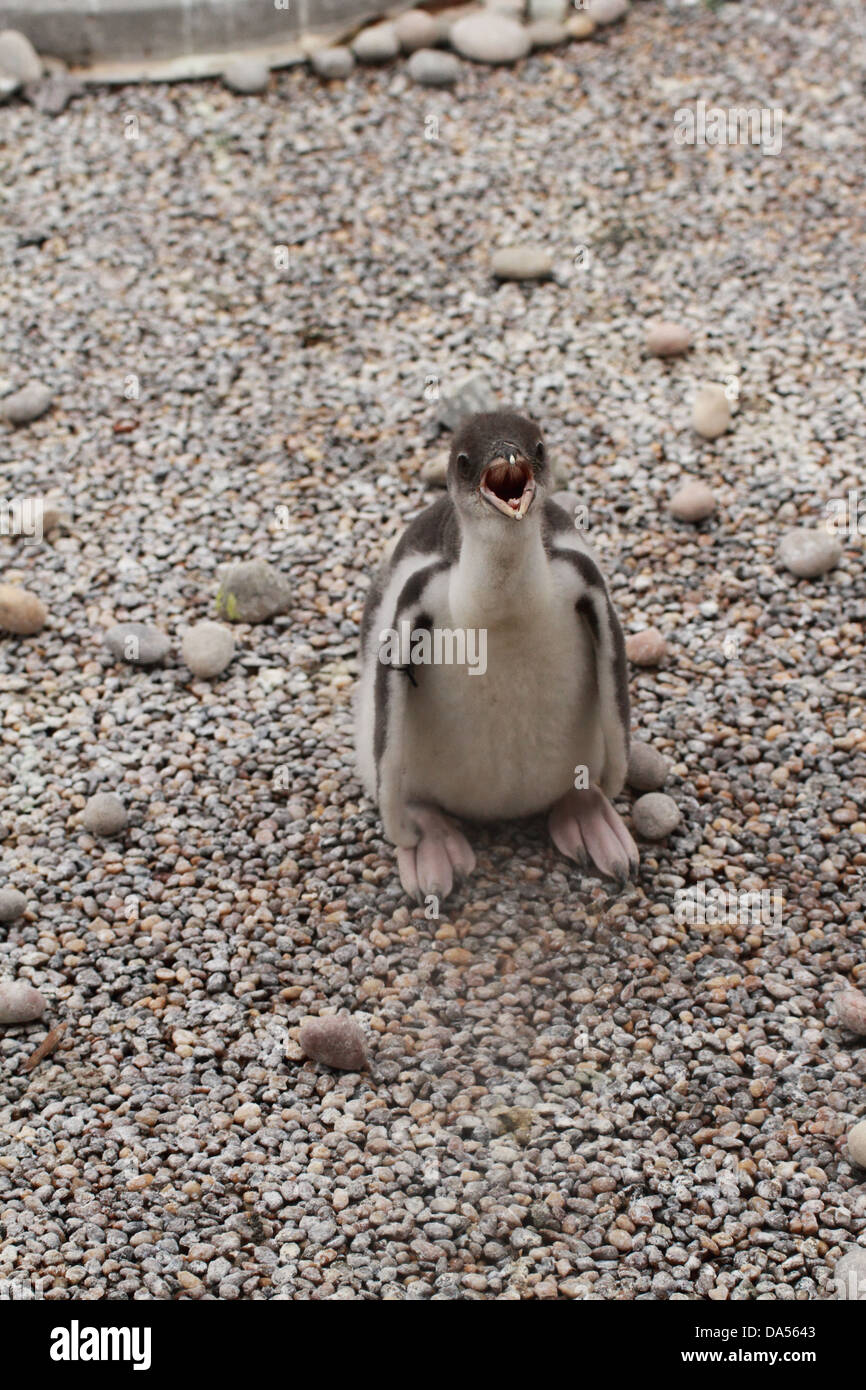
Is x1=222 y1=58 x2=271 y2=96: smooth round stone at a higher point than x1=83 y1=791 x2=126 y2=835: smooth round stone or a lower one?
higher

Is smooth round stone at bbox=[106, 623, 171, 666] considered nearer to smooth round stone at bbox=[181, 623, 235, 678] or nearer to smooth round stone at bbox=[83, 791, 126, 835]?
smooth round stone at bbox=[181, 623, 235, 678]

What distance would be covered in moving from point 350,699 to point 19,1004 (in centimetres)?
178

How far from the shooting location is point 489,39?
9516 mm

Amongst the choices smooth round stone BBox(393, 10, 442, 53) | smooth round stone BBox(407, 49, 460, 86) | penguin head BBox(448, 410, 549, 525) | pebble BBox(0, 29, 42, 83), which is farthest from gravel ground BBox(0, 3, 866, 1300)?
penguin head BBox(448, 410, 549, 525)

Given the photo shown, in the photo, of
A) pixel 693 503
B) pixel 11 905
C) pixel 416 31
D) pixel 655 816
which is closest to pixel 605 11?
pixel 416 31

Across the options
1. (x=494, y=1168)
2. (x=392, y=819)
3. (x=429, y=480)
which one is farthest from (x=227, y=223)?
(x=494, y=1168)

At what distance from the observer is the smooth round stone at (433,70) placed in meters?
9.34

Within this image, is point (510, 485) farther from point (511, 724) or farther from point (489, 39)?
point (489, 39)

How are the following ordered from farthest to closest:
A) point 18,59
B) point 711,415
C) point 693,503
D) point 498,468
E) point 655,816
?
point 18,59, point 711,415, point 693,503, point 655,816, point 498,468

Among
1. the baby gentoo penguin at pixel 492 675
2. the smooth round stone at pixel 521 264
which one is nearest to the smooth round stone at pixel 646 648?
the baby gentoo penguin at pixel 492 675

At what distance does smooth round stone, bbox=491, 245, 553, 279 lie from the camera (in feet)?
26.0

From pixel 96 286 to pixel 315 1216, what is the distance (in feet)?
18.2

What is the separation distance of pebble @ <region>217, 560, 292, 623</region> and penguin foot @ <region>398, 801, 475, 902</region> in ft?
4.68

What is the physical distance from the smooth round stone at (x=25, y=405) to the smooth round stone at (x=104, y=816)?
2671 mm
